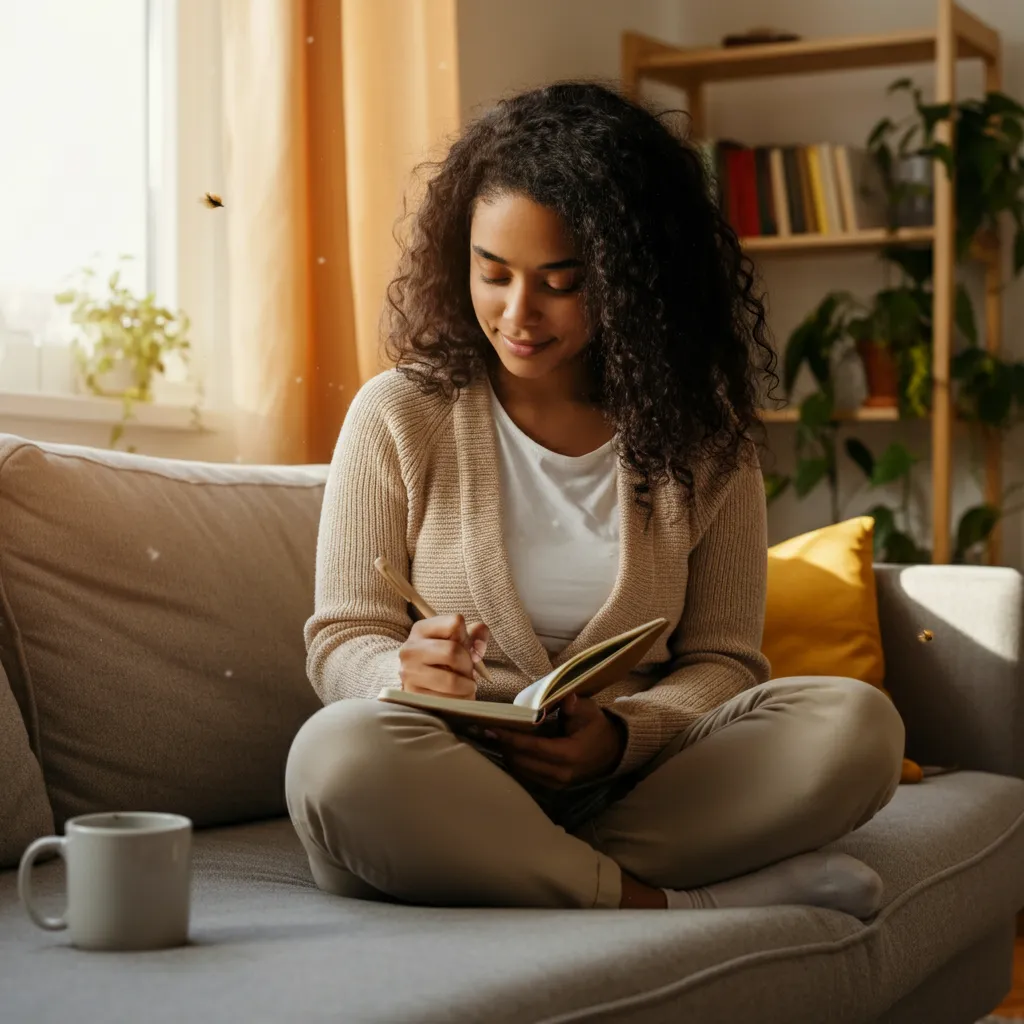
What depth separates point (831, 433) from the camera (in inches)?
142

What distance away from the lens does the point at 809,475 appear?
3410 mm

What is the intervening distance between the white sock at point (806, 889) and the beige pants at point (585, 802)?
2 centimetres

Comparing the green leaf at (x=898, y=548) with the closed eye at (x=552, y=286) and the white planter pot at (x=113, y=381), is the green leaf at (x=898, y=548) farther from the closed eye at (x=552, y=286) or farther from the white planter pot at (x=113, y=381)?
the closed eye at (x=552, y=286)

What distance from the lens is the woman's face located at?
151 cm

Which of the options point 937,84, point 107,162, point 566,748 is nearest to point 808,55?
point 937,84

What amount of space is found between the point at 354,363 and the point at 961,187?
1.52m

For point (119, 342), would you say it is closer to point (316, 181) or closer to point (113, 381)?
point (113, 381)

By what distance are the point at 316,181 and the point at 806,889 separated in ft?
5.14

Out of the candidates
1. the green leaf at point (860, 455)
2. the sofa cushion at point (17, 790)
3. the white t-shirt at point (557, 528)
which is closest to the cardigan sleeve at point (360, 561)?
the white t-shirt at point (557, 528)

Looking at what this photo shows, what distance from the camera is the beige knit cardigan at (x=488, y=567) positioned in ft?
4.91

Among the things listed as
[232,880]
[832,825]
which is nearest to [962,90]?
[832,825]

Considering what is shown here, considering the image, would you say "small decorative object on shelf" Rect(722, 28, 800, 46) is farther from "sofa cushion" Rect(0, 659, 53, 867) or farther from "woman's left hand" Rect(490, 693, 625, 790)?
"sofa cushion" Rect(0, 659, 53, 867)

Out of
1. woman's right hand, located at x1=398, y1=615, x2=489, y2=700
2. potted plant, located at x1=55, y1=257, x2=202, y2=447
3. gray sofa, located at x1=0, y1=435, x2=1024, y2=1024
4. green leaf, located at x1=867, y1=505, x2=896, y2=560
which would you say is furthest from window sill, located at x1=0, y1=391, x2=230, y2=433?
green leaf, located at x1=867, y1=505, x2=896, y2=560

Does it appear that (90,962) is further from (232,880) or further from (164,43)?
(164,43)
